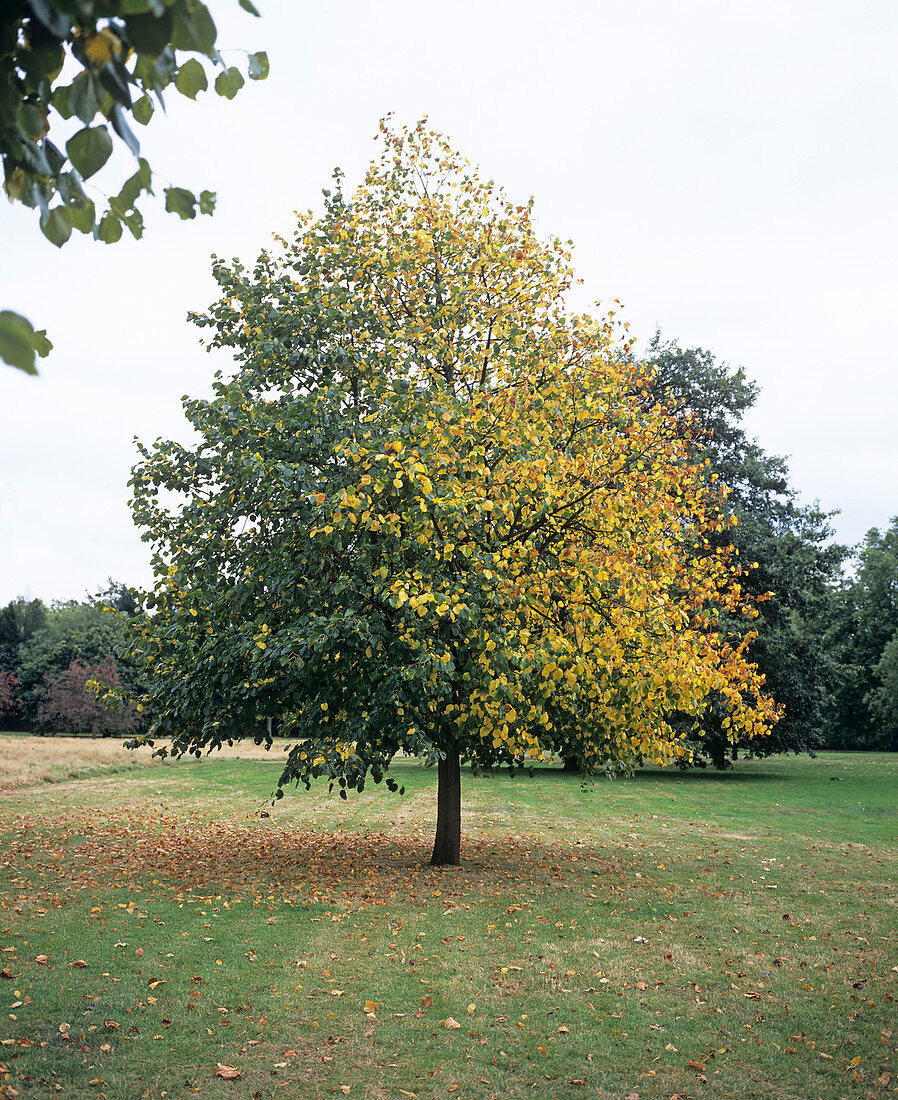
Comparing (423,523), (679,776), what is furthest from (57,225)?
(679,776)

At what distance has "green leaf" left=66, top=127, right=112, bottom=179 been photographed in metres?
2.59

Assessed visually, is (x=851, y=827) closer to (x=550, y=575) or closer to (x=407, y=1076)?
(x=550, y=575)

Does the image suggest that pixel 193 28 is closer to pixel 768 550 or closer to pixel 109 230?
pixel 109 230

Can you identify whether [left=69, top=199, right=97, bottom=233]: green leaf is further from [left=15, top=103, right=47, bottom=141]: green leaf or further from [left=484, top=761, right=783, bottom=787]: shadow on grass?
[left=484, top=761, right=783, bottom=787]: shadow on grass

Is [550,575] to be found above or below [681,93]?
below

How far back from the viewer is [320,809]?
1922 centimetres

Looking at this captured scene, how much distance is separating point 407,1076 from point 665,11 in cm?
964

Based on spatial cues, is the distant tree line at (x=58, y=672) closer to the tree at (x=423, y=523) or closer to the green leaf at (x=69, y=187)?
the tree at (x=423, y=523)

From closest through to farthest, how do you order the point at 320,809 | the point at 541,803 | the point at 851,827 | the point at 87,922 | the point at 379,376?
the point at 87,922, the point at 379,376, the point at 851,827, the point at 320,809, the point at 541,803

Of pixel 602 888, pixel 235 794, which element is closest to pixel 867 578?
pixel 235 794

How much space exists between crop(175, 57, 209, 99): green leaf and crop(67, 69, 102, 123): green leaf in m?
0.45

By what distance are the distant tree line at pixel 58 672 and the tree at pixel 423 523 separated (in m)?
35.0

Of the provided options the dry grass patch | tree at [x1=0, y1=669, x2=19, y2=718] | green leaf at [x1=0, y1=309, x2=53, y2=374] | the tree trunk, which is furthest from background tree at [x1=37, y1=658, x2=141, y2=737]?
green leaf at [x1=0, y1=309, x2=53, y2=374]

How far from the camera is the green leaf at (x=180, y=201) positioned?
298cm
